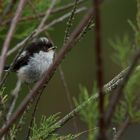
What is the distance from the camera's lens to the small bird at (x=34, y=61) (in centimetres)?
395

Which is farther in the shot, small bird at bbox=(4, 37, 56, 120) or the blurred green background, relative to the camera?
the blurred green background

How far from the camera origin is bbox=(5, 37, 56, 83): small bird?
3.95m

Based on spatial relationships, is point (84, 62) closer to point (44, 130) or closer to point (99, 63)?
point (44, 130)

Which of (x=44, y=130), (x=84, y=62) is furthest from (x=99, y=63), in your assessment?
(x=84, y=62)

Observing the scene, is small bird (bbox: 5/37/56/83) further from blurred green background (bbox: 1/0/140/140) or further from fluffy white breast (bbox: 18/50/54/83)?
blurred green background (bbox: 1/0/140/140)

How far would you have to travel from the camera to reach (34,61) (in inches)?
161

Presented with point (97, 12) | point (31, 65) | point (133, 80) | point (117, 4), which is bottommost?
point (117, 4)

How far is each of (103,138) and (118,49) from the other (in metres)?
0.23

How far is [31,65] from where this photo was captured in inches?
159

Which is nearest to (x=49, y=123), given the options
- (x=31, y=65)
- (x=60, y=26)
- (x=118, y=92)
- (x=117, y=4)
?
(x=118, y=92)

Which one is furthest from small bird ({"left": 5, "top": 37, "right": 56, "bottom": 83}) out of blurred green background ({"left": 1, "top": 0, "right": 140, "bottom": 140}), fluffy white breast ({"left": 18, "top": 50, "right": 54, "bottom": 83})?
blurred green background ({"left": 1, "top": 0, "right": 140, "bottom": 140})

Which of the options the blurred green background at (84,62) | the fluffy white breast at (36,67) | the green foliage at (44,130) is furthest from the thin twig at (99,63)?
the blurred green background at (84,62)

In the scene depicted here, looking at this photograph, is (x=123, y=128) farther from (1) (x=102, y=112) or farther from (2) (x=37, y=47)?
(2) (x=37, y=47)

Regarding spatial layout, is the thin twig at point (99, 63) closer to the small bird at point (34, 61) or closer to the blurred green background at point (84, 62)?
the small bird at point (34, 61)
